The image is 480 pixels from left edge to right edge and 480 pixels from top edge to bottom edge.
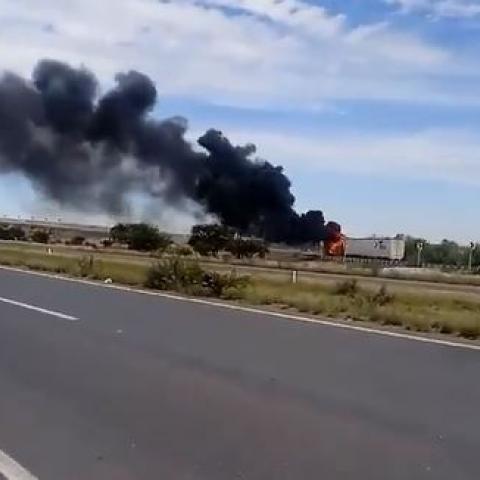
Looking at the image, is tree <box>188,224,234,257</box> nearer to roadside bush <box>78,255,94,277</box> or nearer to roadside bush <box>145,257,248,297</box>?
roadside bush <box>78,255,94,277</box>

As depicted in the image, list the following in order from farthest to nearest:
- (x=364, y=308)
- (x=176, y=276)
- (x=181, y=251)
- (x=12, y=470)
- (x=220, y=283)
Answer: (x=181, y=251) → (x=176, y=276) → (x=220, y=283) → (x=364, y=308) → (x=12, y=470)

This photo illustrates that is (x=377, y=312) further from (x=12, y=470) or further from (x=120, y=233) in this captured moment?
(x=120, y=233)

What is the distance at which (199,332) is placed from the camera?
648 inches

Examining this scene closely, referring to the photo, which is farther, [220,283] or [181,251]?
[181,251]

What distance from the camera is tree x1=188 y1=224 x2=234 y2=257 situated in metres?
88.4

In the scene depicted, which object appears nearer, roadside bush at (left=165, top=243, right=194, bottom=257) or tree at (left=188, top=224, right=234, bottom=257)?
roadside bush at (left=165, top=243, right=194, bottom=257)

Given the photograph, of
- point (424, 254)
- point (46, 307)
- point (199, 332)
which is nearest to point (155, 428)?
point (199, 332)

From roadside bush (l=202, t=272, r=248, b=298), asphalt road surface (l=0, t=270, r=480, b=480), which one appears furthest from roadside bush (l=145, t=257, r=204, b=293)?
asphalt road surface (l=0, t=270, r=480, b=480)

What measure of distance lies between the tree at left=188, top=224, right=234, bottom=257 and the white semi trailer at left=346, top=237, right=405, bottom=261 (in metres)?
14.2

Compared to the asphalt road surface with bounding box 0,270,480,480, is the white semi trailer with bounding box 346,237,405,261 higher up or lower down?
higher up

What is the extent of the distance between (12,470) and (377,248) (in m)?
90.5

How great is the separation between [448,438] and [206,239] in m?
81.7

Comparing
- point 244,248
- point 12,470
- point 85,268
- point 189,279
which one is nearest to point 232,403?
point 12,470

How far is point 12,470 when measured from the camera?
277 inches
